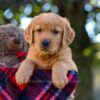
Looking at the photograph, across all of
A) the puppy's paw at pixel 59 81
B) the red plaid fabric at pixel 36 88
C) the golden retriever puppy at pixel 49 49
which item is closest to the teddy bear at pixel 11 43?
the golden retriever puppy at pixel 49 49

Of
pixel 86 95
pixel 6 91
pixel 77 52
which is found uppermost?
pixel 6 91

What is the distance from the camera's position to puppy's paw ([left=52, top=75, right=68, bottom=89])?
10.4 feet

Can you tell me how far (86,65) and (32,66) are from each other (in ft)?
22.8

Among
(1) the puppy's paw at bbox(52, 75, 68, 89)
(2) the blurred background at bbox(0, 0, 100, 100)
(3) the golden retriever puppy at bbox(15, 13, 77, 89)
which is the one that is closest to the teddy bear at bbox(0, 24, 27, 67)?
(3) the golden retriever puppy at bbox(15, 13, 77, 89)

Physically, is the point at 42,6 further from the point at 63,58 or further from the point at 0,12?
the point at 63,58

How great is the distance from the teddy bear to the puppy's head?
0.23 m

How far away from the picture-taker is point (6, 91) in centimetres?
325

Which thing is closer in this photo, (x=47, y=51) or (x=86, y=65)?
(x=47, y=51)

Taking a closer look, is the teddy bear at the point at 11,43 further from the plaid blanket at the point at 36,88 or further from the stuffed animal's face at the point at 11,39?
the plaid blanket at the point at 36,88

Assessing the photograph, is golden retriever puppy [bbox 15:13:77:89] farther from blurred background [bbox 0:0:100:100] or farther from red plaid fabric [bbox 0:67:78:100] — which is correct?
blurred background [bbox 0:0:100:100]

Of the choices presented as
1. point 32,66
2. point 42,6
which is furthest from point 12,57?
point 42,6

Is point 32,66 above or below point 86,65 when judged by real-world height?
above

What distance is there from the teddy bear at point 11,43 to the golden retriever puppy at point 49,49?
0.21 m

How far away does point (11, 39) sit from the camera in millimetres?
3615
